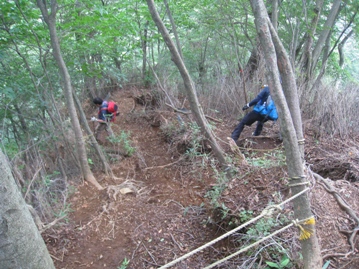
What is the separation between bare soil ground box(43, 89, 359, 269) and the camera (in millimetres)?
2557

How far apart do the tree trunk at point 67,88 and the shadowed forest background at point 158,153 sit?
21 millimetres

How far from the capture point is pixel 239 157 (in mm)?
3877

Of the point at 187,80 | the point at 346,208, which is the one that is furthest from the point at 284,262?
the point at 187,80

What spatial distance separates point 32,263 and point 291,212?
7.46 ft

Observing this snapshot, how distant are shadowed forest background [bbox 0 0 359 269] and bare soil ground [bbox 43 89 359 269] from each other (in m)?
0.02

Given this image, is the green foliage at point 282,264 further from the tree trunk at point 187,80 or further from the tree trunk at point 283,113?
the tree trunk at point 187,80

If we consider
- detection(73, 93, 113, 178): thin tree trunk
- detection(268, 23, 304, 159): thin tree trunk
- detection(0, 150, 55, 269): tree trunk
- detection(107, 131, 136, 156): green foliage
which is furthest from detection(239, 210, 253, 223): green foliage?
detection(107, 131, 136, 156): green foliage

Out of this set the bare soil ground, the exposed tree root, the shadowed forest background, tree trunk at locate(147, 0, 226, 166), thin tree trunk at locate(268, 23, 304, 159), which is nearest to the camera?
thin tree trunk at locate(268, 23, 304, 159)

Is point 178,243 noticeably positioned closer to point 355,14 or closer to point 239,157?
point 239,157

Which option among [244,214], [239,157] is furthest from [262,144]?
[244,214]

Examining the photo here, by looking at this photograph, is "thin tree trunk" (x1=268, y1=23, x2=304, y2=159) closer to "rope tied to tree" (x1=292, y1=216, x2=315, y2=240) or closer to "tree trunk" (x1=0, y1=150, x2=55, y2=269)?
"rope tied to tree" (x1=292, y1=216, x2=315, y2=240)

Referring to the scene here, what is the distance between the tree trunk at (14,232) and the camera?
38.5 inches

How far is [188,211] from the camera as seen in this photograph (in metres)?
3.68

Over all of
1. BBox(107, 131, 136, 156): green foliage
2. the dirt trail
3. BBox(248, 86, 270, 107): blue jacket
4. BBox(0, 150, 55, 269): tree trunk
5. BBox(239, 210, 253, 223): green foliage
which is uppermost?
BBox(248, 86, 270, 107): blue jacket
